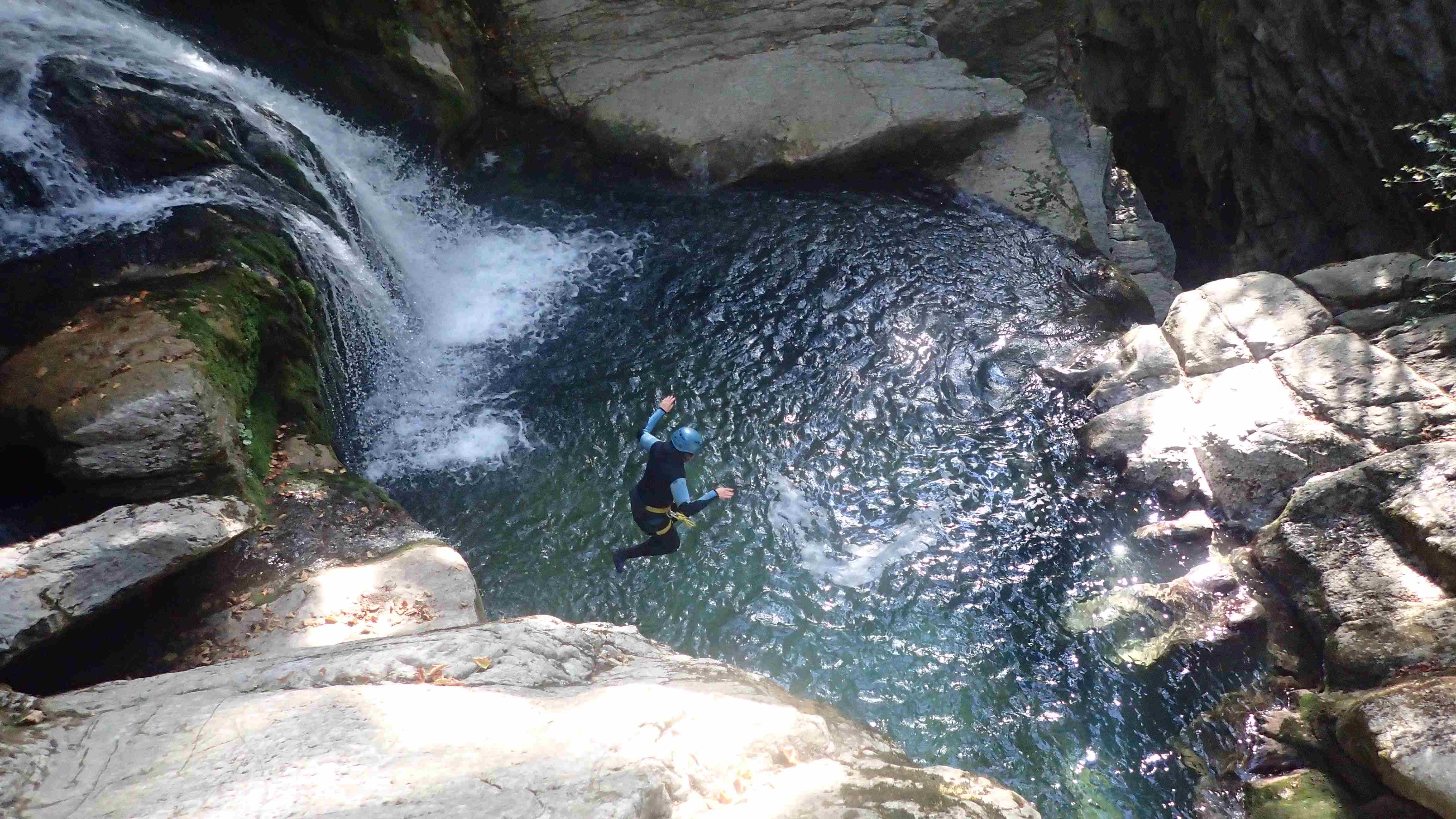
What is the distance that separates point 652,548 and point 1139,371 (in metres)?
5.57

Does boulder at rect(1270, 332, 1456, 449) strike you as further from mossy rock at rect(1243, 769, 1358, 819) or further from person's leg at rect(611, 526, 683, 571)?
person's leg at rect(611, 526, 683, 571)

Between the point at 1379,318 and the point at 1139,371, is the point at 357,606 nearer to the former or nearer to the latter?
the point at 1139,371

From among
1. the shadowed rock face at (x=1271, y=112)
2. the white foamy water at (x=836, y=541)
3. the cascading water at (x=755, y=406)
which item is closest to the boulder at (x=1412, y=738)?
the cascading water at (x=755, y=406)

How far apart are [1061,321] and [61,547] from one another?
32.0 feet

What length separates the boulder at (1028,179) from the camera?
11289mm

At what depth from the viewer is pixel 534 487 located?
7867 mm

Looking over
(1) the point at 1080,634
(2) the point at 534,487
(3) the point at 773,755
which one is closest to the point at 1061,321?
(1) the point at 1080,634

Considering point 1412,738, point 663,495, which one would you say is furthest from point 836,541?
point 1412,738

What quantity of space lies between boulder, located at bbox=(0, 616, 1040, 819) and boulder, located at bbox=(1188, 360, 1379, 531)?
4.47 metres

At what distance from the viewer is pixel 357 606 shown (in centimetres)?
574

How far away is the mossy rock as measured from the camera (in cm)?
505

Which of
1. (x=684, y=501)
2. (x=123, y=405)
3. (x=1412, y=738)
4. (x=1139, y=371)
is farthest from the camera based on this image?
(x=1139, y=371)

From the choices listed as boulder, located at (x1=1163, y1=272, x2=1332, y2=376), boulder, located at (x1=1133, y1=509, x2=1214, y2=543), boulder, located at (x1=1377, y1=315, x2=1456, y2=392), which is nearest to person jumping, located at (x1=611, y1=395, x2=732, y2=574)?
boulder, located at (x1=1133, y1=509, x2=1214, y2=543)

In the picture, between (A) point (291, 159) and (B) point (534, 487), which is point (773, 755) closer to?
(B) point (534, 487)
